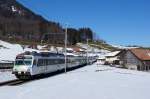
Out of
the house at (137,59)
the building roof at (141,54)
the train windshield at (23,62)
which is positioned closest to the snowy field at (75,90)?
the train windshield at (23,62)

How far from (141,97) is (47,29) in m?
179

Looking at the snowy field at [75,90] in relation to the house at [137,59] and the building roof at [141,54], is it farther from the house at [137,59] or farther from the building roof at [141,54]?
the building roof at [141,54]

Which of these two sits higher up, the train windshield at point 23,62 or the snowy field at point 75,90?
the train windshield at point 23,62

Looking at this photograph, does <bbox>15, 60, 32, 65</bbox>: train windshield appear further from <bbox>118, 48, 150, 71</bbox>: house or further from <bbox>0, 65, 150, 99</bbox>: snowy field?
<bbox>118, 48, 150, 71</bbox>: house

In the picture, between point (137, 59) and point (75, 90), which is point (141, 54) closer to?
point (137, 59)

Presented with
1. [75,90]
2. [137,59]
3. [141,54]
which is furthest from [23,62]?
[141,54]

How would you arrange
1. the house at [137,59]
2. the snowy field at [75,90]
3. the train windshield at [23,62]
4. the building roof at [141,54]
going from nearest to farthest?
the snowy field at [75,90]
the train windshield at [23,62]
the house at [137,59]
the building roof at [141,54]

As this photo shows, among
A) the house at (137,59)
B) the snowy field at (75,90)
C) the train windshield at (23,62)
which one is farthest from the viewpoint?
the house at (137,59)

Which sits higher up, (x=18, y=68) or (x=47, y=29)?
(x=47, y=29)

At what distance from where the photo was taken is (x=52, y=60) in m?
46.5

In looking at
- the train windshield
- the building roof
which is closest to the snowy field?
the train windshield

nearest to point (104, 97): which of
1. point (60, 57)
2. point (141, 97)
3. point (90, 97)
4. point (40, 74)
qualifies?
point (90, 97)

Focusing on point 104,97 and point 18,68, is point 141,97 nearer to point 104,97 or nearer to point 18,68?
point 104,97

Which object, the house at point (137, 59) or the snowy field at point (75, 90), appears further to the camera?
the house at point (137, 59)
